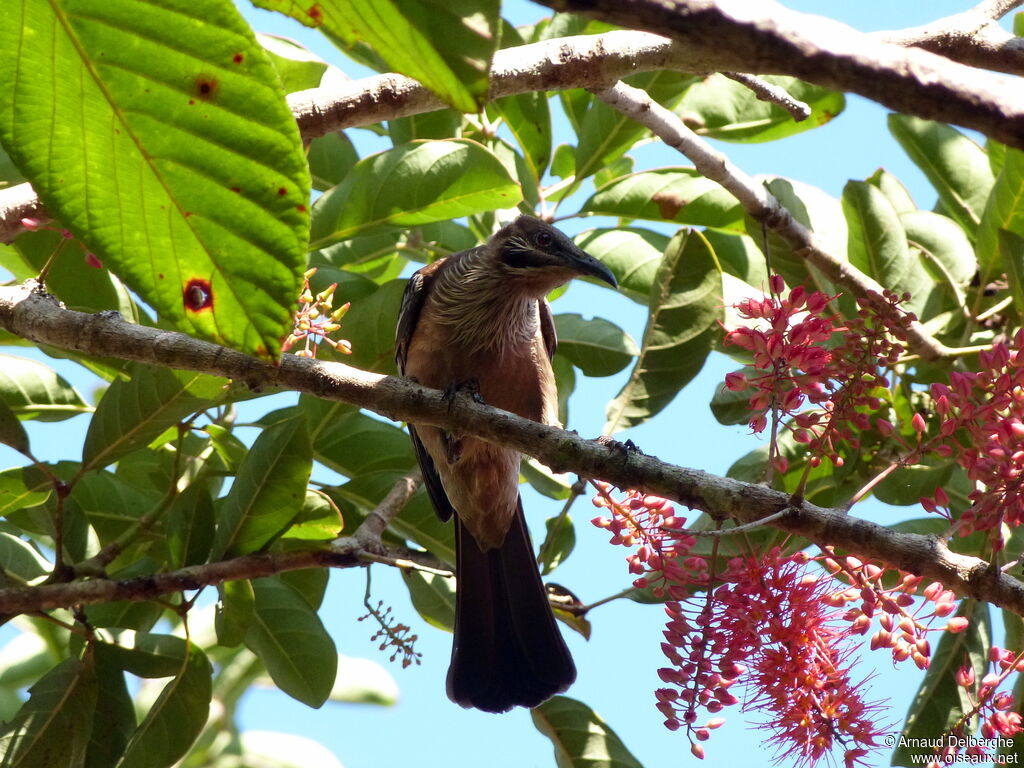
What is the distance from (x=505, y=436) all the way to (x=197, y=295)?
135 cm

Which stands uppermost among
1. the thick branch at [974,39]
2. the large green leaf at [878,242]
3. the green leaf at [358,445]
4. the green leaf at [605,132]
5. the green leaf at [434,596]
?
the green leaf at [605,132]

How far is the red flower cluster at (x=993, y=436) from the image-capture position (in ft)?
6.90

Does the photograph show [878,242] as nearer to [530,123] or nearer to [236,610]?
[530,123]

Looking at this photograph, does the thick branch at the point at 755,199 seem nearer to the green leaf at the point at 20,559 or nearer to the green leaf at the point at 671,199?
the green leaf at the point at 671,199

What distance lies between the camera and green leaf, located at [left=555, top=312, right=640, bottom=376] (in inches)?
154

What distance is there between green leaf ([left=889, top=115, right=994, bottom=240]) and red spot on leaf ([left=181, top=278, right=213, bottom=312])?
346 centimetres

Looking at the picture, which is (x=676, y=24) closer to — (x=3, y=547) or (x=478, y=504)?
(x=3, y=547)

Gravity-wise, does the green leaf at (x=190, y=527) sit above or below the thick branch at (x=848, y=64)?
above

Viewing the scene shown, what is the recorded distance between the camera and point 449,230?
441 centimetres

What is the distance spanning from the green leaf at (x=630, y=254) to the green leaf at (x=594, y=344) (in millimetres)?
195

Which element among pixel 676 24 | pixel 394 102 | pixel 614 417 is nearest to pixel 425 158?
pixel 394 102

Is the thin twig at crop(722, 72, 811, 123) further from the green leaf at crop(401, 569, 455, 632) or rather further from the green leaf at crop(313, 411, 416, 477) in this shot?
the green leaf at crop(401, 569, 455, 632)

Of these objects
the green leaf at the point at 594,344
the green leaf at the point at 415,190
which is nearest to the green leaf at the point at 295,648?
the green leaf at the point at 415,190

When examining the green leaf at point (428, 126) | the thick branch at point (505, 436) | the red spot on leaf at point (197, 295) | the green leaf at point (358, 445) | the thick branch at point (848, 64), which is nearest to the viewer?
the thick branch at point (848, 64)
